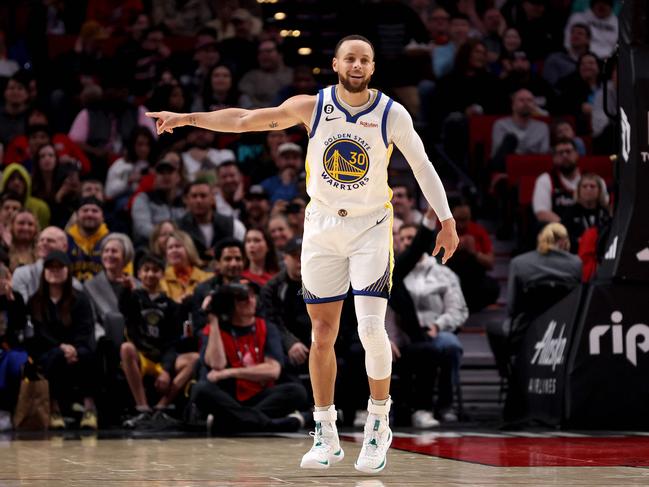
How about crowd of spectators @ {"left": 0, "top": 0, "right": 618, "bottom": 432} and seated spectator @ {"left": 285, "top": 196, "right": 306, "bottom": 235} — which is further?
seated spectator @ {"left": 285, "top": 196, "right": 306, "bottom": 235}

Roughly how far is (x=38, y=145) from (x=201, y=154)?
1.77 meters

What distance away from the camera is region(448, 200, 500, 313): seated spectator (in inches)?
491

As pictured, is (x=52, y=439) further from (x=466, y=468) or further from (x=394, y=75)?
(x=394, y=75)

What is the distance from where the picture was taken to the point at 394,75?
1658 cm

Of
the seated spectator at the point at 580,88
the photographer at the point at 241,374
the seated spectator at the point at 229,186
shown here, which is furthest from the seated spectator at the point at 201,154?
the seated spectator at the point at 580,88

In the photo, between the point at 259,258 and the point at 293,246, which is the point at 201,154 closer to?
the point at 259,258

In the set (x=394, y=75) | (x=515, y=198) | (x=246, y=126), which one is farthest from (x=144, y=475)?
(x=394, y=75)

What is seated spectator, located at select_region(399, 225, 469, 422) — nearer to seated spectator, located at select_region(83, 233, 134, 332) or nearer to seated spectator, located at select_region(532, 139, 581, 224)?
seated spectator, located at select_region(532, 139, 581, 224)

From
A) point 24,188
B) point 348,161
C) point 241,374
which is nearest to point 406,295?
point 241,374

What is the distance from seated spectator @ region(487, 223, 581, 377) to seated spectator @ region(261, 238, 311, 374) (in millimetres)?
1726

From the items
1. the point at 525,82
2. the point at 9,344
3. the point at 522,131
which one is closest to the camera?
the point at 9,344

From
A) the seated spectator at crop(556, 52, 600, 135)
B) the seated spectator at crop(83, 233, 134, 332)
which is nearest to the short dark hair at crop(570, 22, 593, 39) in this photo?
the seated spectator at crop(556, 52, 600, 135)

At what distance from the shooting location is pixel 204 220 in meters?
12.2

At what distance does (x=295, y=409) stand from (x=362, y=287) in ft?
13.1
